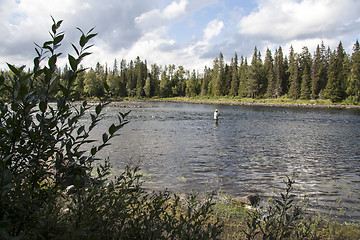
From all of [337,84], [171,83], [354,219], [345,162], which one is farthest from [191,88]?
[354,219]

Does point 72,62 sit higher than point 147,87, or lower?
lower

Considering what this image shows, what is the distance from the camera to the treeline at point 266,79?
71.5 metres

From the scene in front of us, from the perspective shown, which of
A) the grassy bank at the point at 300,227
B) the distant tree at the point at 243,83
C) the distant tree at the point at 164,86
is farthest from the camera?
the distant tree at the point at 164,86

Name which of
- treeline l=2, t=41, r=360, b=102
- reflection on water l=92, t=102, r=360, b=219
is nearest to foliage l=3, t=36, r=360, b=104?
treeline l=2, t=41, r=360, b=102

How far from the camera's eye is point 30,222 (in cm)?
187

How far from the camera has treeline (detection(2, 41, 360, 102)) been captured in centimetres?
7150

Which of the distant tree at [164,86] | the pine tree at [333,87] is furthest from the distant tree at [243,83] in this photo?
the distant tree at [164,86]

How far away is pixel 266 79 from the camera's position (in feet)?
319

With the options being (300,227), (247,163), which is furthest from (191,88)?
(300,227)

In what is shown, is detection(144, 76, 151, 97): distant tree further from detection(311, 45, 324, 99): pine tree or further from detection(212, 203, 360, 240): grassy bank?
detection(212, 203, 360, 240): grassy bank

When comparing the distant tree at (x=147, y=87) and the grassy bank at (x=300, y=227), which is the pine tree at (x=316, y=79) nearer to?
the distant tree at (x=147, y=87)

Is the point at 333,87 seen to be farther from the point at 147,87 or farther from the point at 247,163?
the point at 147,87

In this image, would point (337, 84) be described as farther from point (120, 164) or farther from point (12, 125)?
point (12, 125)

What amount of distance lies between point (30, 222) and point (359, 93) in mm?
82646
